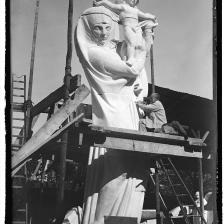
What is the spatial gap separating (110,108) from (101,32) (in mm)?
1568

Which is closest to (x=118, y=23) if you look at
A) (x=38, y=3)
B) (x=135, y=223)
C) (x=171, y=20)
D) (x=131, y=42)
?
(x=131, y=42)

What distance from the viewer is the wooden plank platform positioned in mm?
6629

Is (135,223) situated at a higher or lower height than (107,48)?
lower

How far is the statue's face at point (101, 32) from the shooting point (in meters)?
8.66

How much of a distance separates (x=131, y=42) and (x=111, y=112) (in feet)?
5.24

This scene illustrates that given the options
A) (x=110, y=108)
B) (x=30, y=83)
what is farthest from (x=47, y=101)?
(x=110, y=108)

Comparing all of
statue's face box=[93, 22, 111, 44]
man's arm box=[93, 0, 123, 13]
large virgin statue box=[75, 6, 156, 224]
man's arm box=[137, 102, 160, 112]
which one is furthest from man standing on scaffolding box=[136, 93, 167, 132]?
man's arm box=[93, 0, 123, 13]

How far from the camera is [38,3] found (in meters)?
8.06

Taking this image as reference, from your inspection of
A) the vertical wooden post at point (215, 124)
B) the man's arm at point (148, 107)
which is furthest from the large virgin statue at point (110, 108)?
the vertical wooden post at point (215, 124)

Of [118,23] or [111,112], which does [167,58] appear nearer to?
[118,23]

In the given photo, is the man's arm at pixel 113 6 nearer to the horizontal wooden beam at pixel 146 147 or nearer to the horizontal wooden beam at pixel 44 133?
the horizontal wooden beam at pixel 44 133

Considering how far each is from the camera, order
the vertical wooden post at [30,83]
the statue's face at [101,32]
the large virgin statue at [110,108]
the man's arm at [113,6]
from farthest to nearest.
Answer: the man's arm at [113,6] < the statue's face at [101,32] < the vertical wooden post at [30,83] < the large virgin statue at [110,108]

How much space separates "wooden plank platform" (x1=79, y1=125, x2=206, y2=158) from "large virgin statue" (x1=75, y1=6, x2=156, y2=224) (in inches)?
18.9

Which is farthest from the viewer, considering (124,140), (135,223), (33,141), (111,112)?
(111,112)
